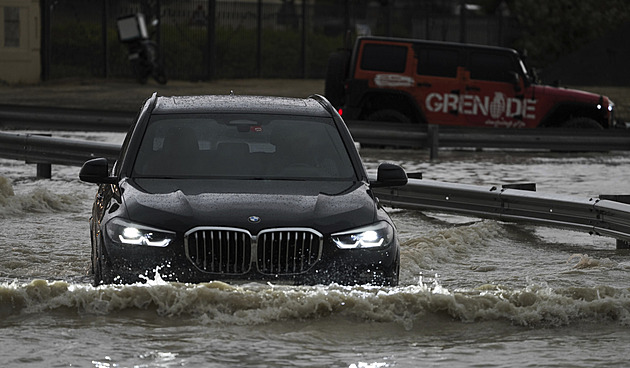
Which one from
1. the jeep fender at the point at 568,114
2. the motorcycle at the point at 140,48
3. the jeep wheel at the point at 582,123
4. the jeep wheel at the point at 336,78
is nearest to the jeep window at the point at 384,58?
the jeep wheel at the point at 336,78

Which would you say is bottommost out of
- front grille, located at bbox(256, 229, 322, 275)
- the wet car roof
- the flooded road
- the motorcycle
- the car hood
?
the motorcycle

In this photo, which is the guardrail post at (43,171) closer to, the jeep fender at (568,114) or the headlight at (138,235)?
the jeep fender at (568,114)

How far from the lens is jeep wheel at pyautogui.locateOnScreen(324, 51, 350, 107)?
25.7 meters

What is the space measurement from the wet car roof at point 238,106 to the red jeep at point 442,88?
49.8 feet

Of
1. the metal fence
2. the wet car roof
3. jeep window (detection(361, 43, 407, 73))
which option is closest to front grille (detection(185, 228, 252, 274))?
the wet car roof

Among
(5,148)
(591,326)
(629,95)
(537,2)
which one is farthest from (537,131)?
(537,2)

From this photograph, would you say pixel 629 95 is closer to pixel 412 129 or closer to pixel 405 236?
pixel 412 129

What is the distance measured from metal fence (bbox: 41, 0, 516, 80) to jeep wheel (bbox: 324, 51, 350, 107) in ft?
61.1

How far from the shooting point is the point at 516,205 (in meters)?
14.0

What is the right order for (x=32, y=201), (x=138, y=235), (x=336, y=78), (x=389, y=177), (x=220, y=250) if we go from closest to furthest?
(x=220, y=250) → (x=138, y=235) → (x=389, y=177) → (x=32, y=201) → (x=336, y=78)

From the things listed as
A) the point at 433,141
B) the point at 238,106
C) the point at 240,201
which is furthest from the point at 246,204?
the point at 433,141

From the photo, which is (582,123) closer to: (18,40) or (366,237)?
(366,237)

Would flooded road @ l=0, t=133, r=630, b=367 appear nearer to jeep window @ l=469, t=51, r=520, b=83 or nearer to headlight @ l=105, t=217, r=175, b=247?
headlight @ l=105, t=217, r=175, b=247

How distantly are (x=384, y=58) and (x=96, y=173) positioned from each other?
654 inches
